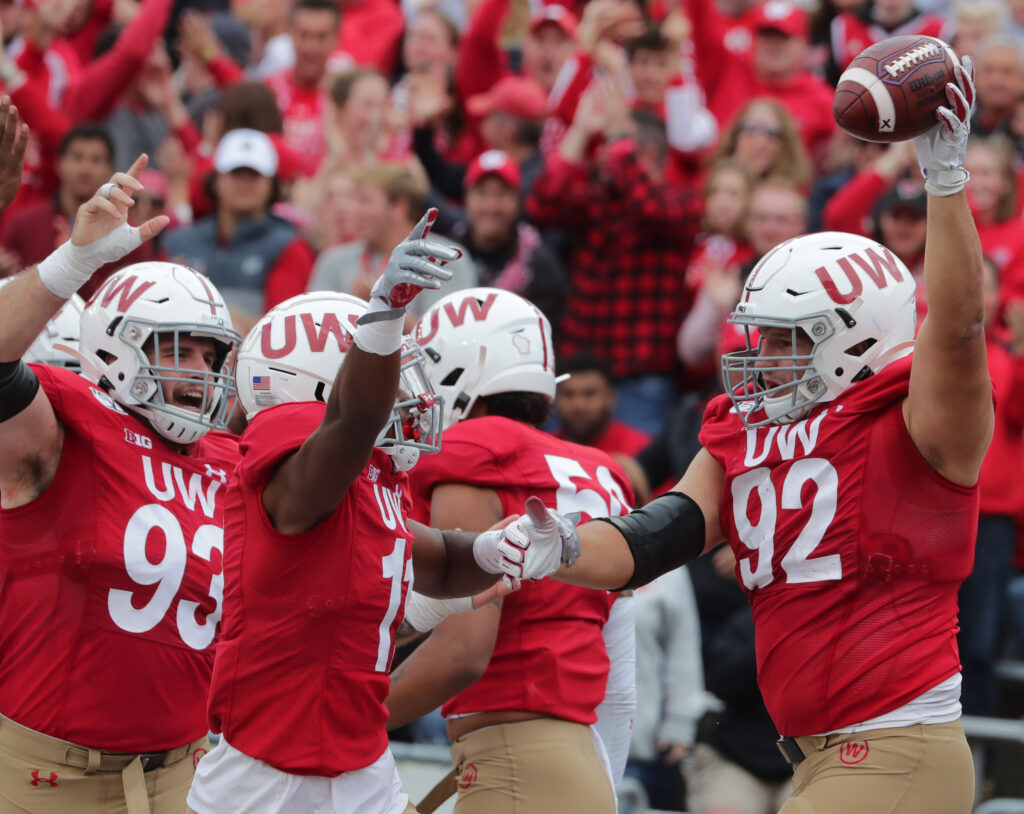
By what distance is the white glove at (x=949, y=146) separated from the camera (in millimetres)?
3344

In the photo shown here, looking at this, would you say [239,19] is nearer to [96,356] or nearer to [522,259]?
[522,259]

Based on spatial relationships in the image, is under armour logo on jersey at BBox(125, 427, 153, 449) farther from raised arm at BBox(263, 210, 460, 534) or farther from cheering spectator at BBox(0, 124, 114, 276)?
cheering spectator at BBox(0, 124, 114, 276)

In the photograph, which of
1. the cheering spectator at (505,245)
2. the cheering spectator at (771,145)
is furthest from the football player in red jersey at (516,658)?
the cheering spectator at (771,145)

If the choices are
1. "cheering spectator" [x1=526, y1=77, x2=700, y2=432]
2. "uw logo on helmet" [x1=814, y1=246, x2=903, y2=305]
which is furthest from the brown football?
"cheering spectator" [x1=526, y1=77, x2=700, y2=432]

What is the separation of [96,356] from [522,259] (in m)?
3.79

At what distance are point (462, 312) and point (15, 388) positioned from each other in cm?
155

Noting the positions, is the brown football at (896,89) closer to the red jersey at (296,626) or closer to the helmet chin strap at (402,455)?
the helmet chin strap at (402,455)

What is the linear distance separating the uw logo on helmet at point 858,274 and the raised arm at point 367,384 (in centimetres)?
115

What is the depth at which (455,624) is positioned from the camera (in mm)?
4121

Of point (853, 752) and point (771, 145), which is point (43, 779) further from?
point (771, 145)

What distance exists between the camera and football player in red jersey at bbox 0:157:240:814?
3.84 meters

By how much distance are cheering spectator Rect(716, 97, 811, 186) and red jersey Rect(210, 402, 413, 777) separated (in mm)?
5337

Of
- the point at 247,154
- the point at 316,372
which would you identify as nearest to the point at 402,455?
the point at 316,372

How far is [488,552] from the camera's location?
3764 millimetres
